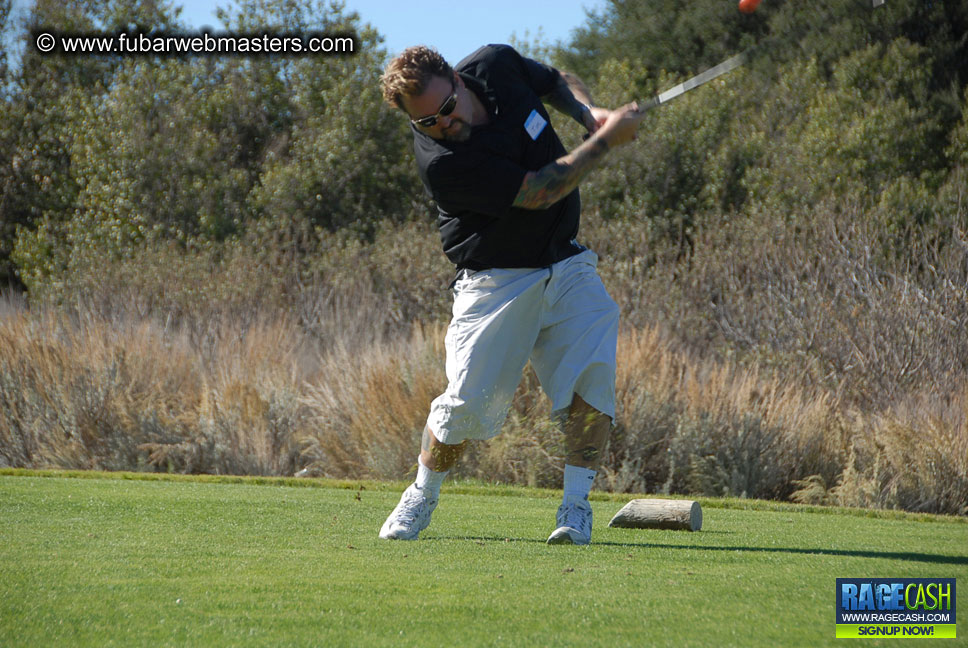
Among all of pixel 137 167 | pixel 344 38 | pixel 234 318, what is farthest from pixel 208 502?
pixel 137 167

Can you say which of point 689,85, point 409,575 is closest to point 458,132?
point 689,85

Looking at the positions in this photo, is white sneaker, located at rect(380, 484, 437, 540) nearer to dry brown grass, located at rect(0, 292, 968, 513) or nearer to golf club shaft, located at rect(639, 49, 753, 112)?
golf club shaft, located at rect(639, 49, 753, 112)

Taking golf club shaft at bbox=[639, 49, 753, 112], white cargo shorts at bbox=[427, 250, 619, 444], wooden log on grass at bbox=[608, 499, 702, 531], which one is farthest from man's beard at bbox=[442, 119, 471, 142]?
wooden log on grass at bbox=[608, 499, 702, 531]

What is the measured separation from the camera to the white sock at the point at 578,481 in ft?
14.6

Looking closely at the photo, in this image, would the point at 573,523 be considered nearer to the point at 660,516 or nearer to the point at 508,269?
the point at 660,516

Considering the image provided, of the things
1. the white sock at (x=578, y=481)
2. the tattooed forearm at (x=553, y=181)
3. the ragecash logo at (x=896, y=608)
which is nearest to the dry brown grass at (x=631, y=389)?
the white sock at (x=578, y=481)

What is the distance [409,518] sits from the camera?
14.5 ft

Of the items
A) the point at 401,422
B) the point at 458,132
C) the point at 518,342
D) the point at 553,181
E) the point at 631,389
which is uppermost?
the point at 458,132

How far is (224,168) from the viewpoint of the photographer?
25250mm

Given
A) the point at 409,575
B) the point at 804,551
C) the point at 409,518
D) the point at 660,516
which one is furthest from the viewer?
the point at 660,516

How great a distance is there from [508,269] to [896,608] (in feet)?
6.92

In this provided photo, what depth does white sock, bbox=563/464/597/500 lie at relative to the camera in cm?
444

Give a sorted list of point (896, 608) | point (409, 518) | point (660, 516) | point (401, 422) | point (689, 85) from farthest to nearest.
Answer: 1. point (401, 422)
2. point (660, 516)
3. point (689, 85)
4. point (409, 518)
5. point (896, 608)

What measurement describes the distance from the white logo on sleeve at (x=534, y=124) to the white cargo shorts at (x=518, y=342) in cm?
54
